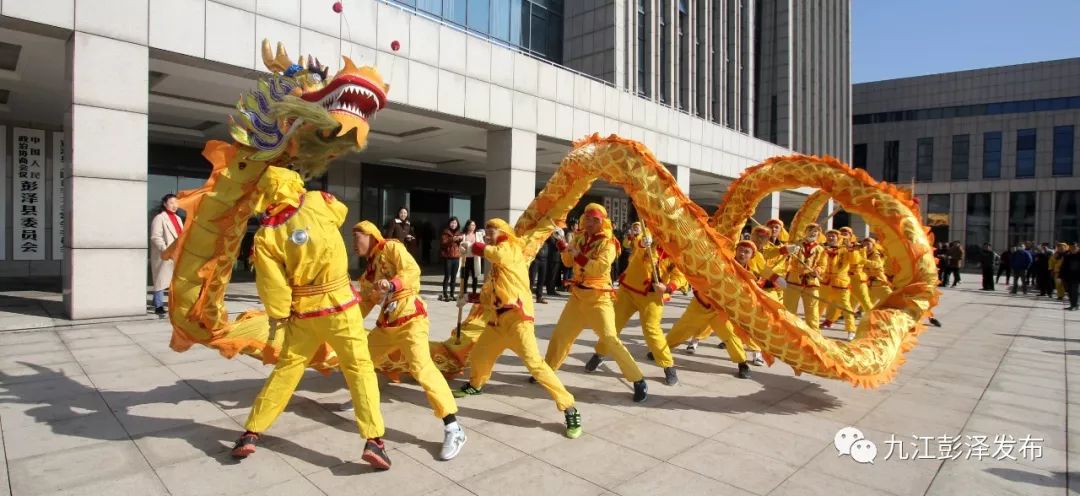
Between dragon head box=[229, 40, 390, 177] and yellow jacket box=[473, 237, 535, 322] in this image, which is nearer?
dragon head box=[229, 40, 390, 177]

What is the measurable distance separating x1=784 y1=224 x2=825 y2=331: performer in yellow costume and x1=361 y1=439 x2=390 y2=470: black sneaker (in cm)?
629

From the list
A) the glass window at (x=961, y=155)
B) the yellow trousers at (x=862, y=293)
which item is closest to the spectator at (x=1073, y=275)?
the yellow trousers at (x=862, y=293)

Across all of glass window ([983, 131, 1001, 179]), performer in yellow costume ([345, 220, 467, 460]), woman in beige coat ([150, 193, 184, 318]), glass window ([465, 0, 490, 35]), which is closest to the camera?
performer in yellow costume ([345, 220, 467, 460])

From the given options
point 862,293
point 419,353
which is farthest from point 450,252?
point 862,293

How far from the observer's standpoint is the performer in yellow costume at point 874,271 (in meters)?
9.48

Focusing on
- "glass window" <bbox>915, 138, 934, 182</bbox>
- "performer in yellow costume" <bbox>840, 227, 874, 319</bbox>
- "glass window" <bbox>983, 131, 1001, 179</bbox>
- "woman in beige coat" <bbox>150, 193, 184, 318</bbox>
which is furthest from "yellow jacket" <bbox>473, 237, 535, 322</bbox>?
"glass window" <bbox>983, 131, 1001, 179</bbox>

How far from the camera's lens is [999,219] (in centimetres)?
3497

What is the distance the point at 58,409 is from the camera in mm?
4109

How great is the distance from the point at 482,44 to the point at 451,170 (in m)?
8.72

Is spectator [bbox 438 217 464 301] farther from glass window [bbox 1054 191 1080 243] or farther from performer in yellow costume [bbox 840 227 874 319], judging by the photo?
glass window [bbox 1054 191 1080 243]

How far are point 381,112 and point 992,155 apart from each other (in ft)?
134

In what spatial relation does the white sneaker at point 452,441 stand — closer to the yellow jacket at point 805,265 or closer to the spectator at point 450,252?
the yellow jacket at point 805,265

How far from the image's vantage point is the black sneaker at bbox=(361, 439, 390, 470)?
3.24 meters

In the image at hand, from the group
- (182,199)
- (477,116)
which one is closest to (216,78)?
(477,116)
